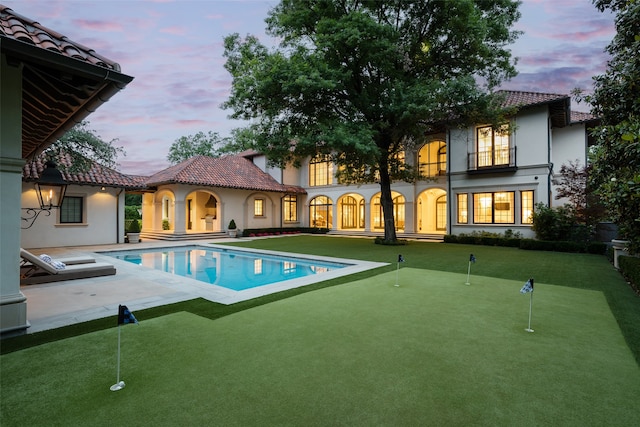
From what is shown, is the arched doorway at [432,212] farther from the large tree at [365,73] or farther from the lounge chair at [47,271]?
the lounge chair at [47,271]

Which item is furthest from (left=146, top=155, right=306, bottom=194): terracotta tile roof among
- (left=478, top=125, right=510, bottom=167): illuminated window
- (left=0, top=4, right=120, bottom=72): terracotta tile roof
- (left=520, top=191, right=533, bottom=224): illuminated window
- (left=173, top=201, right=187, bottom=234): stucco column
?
(left=520, top=191, right=533, bottom=224): illuminated window

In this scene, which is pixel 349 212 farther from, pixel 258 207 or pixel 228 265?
pixel 228 265

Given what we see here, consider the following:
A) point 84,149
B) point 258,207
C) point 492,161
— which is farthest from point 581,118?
point 84,149

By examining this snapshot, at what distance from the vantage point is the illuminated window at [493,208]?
1675 centimetres

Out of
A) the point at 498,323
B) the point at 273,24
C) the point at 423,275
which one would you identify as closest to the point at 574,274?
the point at 423,275

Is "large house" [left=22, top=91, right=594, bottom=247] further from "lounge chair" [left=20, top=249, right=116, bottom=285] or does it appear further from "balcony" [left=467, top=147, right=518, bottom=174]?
"lounge chair" [left=20, top=249, right=116, bottom=285]

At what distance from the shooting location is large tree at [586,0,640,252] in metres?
4.76

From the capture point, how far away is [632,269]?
7125 mm

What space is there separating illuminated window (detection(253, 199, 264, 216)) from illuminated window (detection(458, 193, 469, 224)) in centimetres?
1393

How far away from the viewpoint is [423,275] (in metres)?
8.20

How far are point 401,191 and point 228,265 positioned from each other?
532 inches

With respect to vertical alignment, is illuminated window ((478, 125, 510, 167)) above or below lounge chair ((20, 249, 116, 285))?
above

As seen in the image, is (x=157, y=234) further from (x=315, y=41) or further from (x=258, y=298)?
(x=258, y=298)

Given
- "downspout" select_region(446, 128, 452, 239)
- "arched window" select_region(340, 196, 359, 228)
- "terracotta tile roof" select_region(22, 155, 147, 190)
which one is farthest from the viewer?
"arched window" select_region(340, 196, 359, 228)
